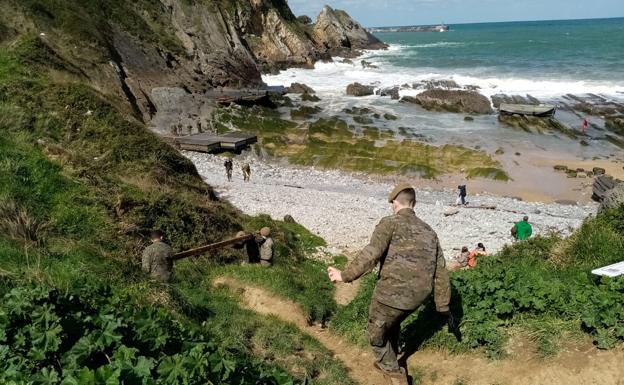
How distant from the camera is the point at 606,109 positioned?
47969 millimetres

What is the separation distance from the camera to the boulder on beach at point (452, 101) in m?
49.9

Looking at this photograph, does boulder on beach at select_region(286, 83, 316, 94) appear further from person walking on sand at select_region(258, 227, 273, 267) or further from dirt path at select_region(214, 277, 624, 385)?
dirt path at select_region(214, 277, 624, 385)

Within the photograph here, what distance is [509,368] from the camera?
5.56 meters

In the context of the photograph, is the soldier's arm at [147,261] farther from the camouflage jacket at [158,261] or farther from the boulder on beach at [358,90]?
the boulder on beach at [358,90]

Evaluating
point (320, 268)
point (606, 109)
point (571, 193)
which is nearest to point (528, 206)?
point (571, 193)

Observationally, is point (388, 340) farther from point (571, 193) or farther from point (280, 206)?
point (571, 193)

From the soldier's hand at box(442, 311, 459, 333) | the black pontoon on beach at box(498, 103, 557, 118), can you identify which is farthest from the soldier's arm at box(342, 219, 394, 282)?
the black pontoon on beach at box(498, 103, 557, 118)

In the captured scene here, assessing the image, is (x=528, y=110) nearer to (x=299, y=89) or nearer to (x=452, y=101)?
(x=452, y=101)

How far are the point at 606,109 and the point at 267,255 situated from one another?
46700 millimetres

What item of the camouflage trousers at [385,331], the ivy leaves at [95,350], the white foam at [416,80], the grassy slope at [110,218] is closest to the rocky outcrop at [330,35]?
the white foam at [416,80]

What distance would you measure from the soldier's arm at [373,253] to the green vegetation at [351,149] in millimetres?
26453

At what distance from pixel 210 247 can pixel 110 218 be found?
191 centimetres

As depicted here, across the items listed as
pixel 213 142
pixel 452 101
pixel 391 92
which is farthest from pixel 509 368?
pixel 391 92

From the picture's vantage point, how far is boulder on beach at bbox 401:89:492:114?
164ft
